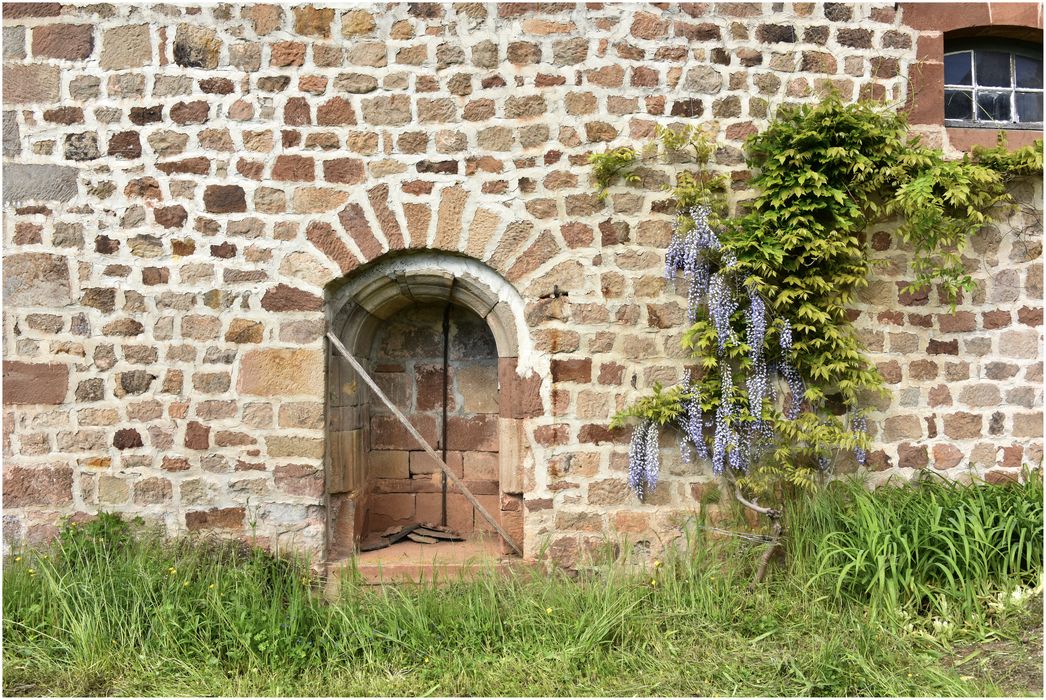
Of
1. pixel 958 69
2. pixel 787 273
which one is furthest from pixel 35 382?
pixel 958 69

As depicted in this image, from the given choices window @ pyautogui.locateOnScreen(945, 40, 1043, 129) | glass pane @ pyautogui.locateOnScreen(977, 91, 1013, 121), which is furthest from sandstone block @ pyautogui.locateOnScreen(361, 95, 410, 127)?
glass pane @ pyautogui.locateOnScreen(977, 91, 1013, 121)

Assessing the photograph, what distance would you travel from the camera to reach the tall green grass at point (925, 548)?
3479 millimetres

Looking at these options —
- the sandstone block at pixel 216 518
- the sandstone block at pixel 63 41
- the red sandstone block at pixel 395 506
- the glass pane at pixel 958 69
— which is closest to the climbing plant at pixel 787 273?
the glass pane at pixel 958 69

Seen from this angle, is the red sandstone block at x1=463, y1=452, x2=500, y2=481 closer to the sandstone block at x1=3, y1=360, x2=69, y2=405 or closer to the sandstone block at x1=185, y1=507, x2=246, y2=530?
the sandstone block at x1=185, y1=507, x2=246, y2=530

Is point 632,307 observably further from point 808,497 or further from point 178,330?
point 178,330

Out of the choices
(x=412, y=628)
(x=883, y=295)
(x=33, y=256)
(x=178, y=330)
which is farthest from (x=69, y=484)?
(x=883, y=295)

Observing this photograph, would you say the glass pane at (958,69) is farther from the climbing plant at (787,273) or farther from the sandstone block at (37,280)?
the sandstone block at (37,280)

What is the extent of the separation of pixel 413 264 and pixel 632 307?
1.31 m

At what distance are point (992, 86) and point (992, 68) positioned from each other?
12 centimetres

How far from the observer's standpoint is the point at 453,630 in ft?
11.2

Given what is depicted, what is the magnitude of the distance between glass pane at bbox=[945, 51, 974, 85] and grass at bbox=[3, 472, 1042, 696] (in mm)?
2753

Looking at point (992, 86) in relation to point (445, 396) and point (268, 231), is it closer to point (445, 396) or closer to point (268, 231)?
point (445, 396)

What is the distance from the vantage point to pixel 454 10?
3.97 metres

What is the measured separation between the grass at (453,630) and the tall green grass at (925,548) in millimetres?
33
